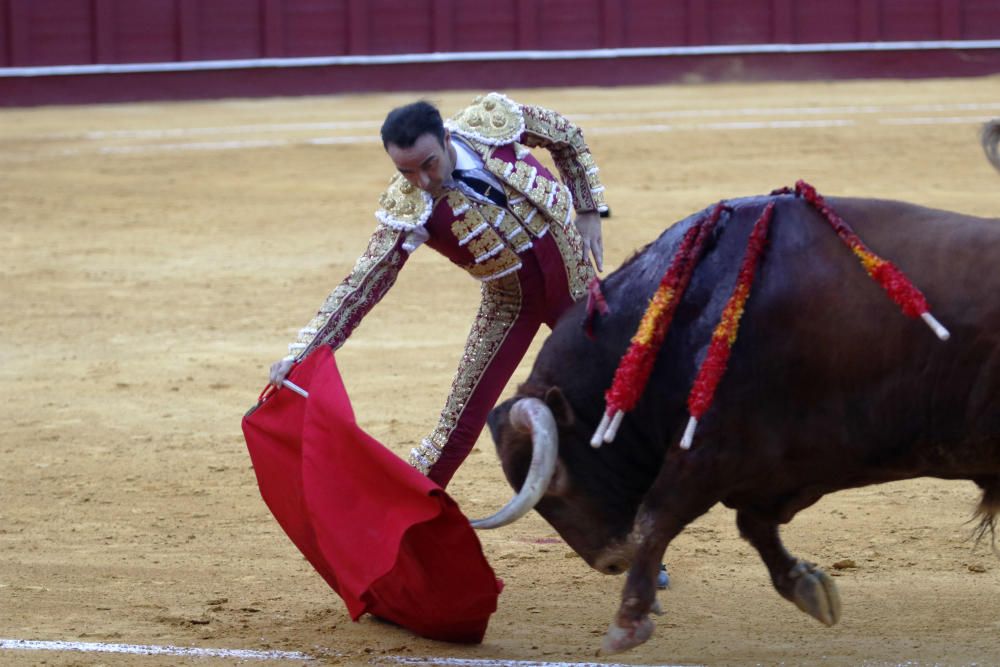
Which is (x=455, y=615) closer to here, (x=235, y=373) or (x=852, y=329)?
(x=852, y=329)

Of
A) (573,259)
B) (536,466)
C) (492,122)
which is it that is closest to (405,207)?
(492,122)

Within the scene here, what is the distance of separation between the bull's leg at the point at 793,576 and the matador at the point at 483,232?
0.67 metres

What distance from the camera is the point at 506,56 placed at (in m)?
13.5

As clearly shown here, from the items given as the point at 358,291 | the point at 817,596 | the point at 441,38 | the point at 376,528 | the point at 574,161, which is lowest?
the point at 817,596

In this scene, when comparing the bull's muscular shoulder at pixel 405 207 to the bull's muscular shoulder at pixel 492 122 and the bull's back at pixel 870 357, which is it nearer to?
the bull's muscular shoulder at pixel 492 122

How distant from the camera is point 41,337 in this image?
20.8ft

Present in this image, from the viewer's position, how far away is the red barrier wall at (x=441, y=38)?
42.1 feet

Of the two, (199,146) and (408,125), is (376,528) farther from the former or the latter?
(199,146)

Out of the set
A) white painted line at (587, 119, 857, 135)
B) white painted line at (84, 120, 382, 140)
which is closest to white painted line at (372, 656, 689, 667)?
white painted line at (587, 119, 857, 135)

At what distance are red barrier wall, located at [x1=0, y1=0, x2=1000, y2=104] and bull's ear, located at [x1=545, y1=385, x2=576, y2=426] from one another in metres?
10.6

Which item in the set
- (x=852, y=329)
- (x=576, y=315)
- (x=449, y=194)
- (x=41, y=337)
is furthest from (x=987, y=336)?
(x=41, y=337)

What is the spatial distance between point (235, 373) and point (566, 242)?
2549 millimetres

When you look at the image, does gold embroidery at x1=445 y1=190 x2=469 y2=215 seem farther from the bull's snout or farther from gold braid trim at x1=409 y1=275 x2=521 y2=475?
the bull's snout

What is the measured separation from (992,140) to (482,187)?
1.07 metres
